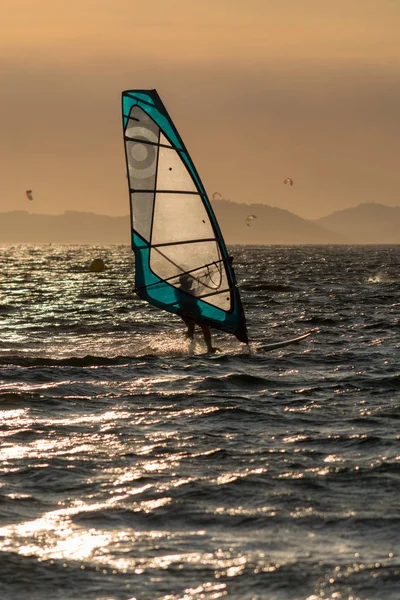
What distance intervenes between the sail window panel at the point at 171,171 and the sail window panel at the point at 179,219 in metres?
0.17

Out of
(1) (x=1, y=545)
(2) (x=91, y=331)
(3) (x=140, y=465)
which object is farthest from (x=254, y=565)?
(2) (x=91, y=331)

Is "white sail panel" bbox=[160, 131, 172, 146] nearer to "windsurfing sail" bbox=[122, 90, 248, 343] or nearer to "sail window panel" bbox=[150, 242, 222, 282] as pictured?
"windsurfing sail" bbox=[122, 90, 248, 343]

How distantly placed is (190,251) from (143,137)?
6.56 feet

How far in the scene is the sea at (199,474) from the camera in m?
6.30

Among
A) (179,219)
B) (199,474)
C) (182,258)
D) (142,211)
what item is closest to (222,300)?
(182,258)

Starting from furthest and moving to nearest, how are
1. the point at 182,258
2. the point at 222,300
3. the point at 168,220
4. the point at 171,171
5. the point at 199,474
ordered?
the point at 222,300, the point at 182,258, the point at 168,220, the point at 171,171, the point at 199,474

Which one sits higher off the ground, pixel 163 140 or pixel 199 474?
pixel 163 140

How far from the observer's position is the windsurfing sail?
636 inches

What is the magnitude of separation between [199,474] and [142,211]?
26.7 feet

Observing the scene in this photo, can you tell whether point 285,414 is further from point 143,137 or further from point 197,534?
point 143,137

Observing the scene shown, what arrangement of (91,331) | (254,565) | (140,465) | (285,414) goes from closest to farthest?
(254,565) < (140,465) < (285,414) < (91,331)

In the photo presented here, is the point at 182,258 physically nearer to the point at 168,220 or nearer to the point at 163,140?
the point at 168,220

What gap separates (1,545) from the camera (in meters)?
6.82

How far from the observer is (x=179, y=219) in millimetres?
16375
